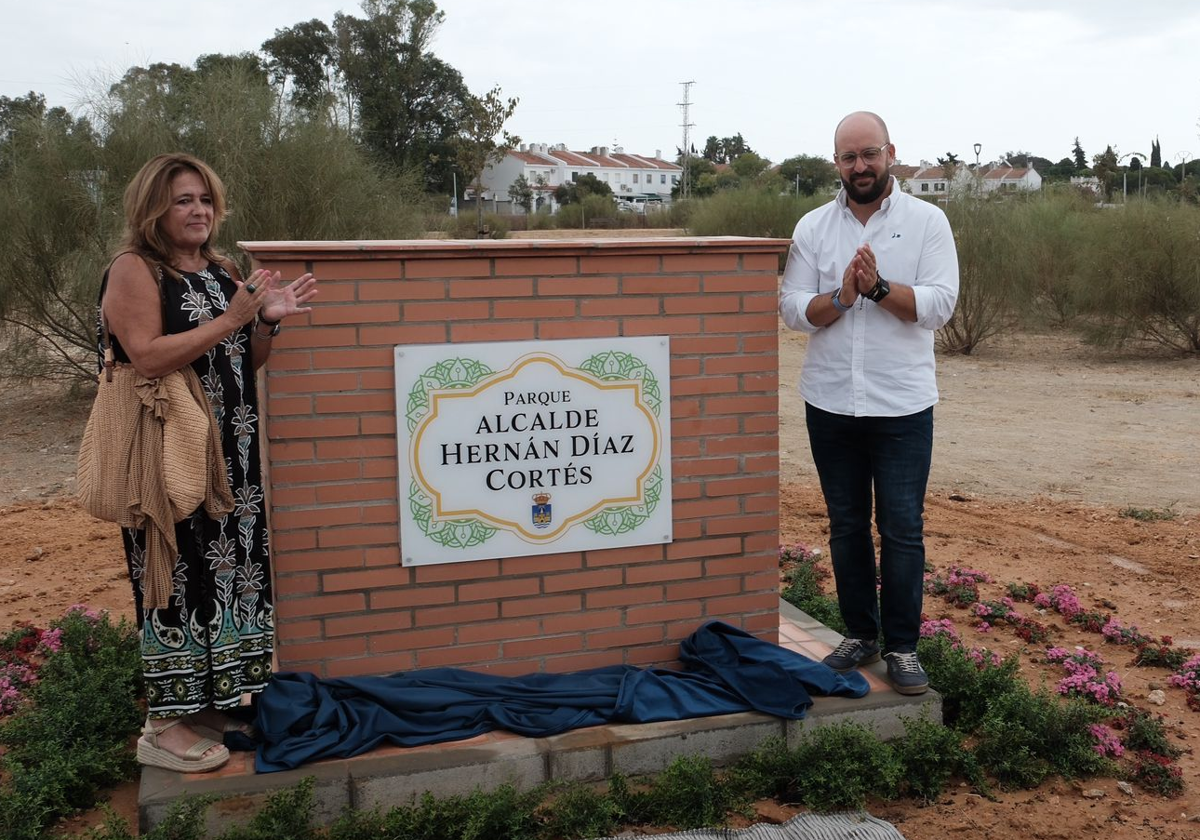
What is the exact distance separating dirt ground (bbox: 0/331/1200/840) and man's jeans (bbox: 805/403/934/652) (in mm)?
710

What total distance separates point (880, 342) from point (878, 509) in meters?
0.60

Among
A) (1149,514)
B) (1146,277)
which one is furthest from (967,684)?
(1146,277)

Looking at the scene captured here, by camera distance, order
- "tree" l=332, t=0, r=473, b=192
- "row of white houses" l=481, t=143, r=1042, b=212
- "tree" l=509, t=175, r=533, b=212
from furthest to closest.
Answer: "row of white houses" l=481, t=143, r=1042, b=212
"tree" l=509, t=175, r=533, b=212
"tree" l=332, t=0, r=473, b=192

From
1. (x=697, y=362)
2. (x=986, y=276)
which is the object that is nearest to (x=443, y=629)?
(x=697, y=362)

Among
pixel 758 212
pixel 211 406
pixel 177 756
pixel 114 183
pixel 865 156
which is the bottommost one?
pixel 177 756

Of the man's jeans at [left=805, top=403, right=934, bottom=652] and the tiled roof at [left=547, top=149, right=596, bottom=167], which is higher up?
the tiled roof at [left=547, top=149, right=596, bottom=167]

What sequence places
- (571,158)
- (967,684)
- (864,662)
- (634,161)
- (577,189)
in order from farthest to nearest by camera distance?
(634,161) < (571,158) < (577,189) < (864,662) < (967,684)

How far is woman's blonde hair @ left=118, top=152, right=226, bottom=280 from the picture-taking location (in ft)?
10.8

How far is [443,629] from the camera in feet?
12.9

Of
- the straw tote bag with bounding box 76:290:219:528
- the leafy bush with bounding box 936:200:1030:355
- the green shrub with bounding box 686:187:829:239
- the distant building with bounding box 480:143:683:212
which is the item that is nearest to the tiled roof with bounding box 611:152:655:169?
the distant building with bounding box 480:143:683:212

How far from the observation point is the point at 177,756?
345 centimetres

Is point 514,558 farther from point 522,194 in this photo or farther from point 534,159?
point 534,159

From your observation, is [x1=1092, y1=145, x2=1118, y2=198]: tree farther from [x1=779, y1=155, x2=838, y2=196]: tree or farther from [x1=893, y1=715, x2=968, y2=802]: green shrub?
[x1=893, y1=715, x2=968, y2=802]: green shrub

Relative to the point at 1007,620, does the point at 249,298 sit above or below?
above
